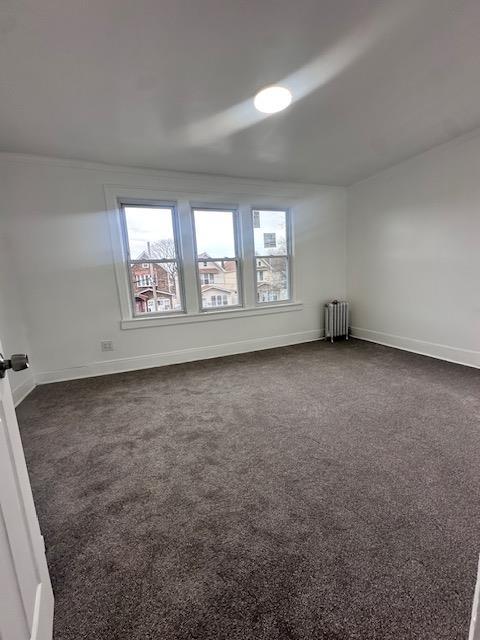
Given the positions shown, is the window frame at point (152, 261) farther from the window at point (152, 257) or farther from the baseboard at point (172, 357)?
the baseboard at point (172, 357)

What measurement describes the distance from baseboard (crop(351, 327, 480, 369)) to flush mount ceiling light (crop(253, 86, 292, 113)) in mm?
3118

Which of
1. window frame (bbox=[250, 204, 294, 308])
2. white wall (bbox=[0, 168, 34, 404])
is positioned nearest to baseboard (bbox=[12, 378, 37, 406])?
white wall (bbox=[0, 168, 34, 404])

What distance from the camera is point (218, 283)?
3.96 meters

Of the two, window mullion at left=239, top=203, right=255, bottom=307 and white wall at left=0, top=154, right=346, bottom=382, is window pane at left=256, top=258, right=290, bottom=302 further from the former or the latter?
white wall at left=0, top=154, right=346, bottom=382

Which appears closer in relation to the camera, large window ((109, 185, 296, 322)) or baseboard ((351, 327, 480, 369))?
baseboard ((351, 327, 480, 369))

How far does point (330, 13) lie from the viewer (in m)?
1.43

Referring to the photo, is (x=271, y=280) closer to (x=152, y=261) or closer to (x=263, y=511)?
(x=152, y=261)

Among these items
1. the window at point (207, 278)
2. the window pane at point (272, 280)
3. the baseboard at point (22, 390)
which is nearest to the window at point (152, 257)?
the window at point (207, 278)

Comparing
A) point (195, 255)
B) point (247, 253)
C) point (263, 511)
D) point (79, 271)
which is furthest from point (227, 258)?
point (263, 511)

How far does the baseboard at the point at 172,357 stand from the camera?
3.31m

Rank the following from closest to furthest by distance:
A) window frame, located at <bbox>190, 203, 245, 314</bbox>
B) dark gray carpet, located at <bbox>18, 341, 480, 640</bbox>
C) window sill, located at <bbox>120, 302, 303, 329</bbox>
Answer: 1. dark gray carpet, located at <bbox>18, 341, 480, 640</bbox>
2. window sill, located at <bbox>120, 302, 303, 329</bbox>
3. window frame, located at <bbox>190, 203, 245, 314</bbox>

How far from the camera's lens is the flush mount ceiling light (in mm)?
1995

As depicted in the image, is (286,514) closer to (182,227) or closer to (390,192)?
(182,227)

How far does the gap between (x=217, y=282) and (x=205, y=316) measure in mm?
517
